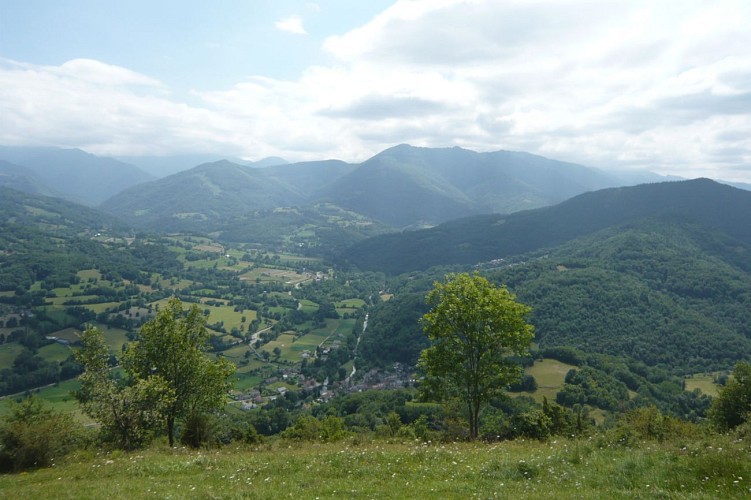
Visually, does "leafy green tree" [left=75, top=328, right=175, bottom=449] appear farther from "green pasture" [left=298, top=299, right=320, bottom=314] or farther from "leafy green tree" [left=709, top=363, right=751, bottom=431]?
"green pasture" [left=298, top=299, right=320, bottom=314]

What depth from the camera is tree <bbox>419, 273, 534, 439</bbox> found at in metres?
20.8

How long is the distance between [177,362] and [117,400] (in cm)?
440

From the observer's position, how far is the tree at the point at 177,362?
22.1 m

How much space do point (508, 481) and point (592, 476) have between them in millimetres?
2116

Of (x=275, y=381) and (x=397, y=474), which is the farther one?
(x=275, y=381)

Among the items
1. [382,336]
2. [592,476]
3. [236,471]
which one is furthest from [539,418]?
[382,336]

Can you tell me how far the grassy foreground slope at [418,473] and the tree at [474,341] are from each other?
5.90m

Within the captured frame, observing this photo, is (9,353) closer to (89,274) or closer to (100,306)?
(100,306)

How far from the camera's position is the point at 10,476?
14.7 metres

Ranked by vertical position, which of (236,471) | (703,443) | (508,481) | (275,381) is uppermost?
(703,443)

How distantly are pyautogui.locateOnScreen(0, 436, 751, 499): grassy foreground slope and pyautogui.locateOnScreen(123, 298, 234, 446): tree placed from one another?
22.2ft

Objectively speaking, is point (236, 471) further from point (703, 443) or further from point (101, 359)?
point (703, 443)

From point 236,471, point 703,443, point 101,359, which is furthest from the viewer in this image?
point 101,359

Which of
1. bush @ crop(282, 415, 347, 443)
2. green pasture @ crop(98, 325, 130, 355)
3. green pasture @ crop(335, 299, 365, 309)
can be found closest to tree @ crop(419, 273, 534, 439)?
bush @ crop(282, 415, 347, 443)
